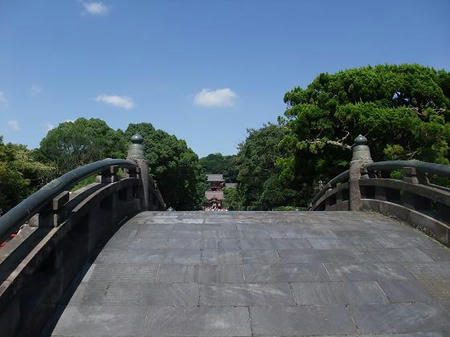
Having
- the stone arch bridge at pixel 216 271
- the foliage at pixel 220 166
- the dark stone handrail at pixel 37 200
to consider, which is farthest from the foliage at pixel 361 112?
the foliage at pixel 220 166

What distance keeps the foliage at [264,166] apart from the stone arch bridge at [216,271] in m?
27.2

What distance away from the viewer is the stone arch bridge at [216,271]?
3.77m

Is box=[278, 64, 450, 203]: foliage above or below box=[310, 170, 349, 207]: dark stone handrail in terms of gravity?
above

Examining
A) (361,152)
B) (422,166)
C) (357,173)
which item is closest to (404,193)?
(422,166)

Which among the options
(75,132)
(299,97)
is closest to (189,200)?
(75,132)

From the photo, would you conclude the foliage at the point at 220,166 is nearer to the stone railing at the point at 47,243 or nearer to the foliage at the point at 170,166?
the foliage at the point at 170,166

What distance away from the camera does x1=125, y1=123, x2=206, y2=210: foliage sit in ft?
129

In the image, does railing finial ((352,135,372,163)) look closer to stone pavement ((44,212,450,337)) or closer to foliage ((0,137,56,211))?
stone pavement ((44,212,450,337))

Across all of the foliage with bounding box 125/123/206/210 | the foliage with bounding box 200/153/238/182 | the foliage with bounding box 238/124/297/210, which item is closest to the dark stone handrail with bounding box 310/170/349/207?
the foliage with bounding box 238/124/297/210

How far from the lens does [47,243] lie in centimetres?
398

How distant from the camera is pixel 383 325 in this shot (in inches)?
151

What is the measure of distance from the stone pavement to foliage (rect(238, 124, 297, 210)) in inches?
1090

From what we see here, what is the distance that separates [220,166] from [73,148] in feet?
291

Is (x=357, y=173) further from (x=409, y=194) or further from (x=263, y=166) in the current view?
(x=263, y=166)
